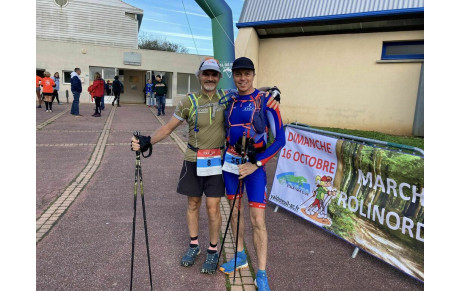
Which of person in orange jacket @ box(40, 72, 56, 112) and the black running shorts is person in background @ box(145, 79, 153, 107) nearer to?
person in orange jacket @ box(40, 72, 56, 112)

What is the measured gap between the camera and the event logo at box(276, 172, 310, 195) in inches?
175

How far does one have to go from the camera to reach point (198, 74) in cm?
312

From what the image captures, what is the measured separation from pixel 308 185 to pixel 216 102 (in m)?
1.96

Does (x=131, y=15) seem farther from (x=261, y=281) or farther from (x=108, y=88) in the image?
(x=261, y=281)

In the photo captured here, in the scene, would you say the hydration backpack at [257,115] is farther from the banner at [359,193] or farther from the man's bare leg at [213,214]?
the banner at [359,193]

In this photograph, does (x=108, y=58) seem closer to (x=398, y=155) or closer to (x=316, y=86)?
(x=316, y=86)

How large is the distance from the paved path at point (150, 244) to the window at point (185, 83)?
Result: 63.7 ft

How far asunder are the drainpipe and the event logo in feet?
13.8

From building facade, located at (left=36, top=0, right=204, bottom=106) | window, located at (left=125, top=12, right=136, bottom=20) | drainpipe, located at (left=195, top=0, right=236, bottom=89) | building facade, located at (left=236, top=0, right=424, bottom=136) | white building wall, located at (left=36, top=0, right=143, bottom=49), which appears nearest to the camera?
drainpipe, located at (left=195, top=0, right=236, bottom=89)

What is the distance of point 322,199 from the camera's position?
416cm

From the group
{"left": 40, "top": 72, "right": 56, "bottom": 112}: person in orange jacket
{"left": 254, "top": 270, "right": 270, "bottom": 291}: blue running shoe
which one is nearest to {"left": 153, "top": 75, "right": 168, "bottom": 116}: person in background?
{"left": 40, "top": 72, "right": 56, "bottom": 112}: person in orange jacket

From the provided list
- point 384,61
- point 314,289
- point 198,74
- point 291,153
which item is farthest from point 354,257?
point 384,61

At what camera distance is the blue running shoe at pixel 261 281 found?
9.70 feet

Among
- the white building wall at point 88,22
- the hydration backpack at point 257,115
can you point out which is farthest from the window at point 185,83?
the hydration backpack at point 257,115
